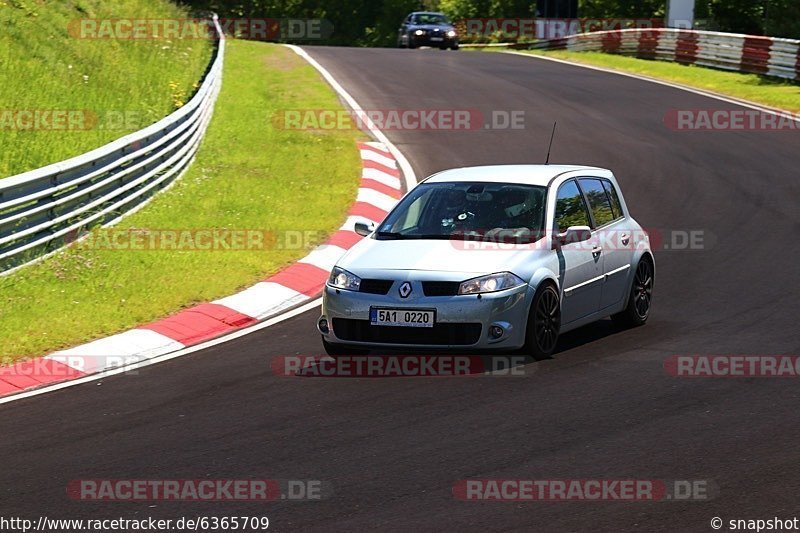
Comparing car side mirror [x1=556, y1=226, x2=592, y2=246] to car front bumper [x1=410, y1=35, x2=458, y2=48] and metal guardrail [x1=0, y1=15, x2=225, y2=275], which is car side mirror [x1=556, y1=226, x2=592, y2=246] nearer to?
metal guardrail [x1=0, y1=15, x2=225, y2=275]

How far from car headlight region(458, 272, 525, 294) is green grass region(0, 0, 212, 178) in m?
8.30

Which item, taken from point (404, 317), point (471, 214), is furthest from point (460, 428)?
point (471, 214)

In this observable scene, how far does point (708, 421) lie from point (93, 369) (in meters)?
4.77

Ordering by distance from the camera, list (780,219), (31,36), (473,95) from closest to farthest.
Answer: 1. (780,219)
2. (31,36)
3. (473,95)

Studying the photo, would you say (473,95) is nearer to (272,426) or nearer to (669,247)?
(669,247)

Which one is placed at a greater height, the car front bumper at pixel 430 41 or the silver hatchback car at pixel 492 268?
the silver hatchback car at pixel 492 268

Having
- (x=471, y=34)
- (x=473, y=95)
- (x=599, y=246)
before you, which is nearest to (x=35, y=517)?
(x=599, y=246)

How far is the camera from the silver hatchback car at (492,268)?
9391 millimetres

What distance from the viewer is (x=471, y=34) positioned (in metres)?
65.8

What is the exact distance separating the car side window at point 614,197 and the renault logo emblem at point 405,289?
279cm

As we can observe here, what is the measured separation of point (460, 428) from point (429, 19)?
41583 mm
